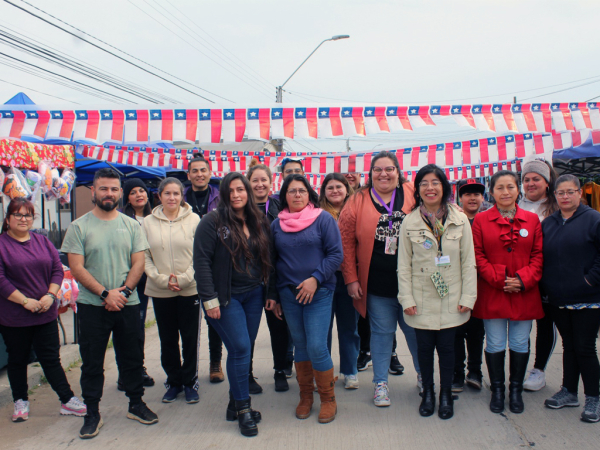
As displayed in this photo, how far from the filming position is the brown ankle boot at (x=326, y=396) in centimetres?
331

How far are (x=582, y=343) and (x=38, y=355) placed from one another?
4246 millimetres

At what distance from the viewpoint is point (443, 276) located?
3.31 metres

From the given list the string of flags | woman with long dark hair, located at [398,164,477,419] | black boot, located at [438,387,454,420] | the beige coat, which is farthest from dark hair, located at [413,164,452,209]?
the string of flags

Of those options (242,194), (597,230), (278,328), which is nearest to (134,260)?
(242,194)

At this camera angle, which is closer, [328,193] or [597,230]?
[597,230]

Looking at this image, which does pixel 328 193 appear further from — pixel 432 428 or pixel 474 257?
pixel 432 428

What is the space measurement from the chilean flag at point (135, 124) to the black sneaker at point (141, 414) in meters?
3.26

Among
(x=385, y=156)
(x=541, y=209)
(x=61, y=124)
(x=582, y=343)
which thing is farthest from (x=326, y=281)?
(x=61, y=124)

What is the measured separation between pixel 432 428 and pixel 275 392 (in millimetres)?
1434

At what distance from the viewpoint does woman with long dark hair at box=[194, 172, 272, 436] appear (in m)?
3.19

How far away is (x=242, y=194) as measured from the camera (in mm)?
3354

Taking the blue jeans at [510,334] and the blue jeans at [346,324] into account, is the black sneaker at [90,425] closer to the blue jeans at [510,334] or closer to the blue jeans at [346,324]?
the blue jeans at [346,324]

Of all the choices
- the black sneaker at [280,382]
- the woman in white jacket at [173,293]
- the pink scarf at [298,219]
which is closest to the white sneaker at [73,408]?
the woman in white jacket at [173,293]

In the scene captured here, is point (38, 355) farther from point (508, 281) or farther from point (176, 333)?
point (508, 281)
